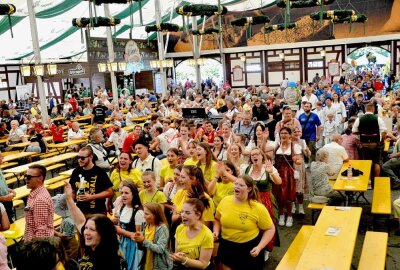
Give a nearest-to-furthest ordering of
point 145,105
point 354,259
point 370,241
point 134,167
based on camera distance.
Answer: point 370,241 < point 354,259 < point 134,167 < point 145,105

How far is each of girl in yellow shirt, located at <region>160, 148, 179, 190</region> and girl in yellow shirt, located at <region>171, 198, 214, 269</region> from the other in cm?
164

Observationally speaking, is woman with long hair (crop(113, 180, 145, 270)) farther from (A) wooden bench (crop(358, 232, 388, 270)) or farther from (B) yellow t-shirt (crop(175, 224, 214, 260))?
(A) wooden bench (crop(358, 232, 388, 270))

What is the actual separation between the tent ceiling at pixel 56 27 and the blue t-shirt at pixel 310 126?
8.62 m

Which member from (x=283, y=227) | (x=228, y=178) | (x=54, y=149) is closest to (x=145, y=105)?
(x=54, y=149)

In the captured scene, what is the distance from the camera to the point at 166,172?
524 centimetres

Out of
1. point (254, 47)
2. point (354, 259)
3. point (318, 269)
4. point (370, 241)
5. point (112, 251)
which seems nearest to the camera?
point (112, 251)

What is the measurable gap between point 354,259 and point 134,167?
2761 millimetres

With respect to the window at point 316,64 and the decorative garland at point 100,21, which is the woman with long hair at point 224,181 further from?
the window at point 316,64

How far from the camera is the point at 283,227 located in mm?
5926

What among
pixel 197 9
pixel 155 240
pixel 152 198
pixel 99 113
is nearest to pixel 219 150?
pixel 152 198

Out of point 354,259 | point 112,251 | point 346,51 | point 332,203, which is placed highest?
point 346,51

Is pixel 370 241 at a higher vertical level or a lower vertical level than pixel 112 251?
lower

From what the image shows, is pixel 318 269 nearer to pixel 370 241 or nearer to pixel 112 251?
pixel 370 241

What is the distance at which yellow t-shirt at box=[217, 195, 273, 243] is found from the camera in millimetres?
3688
